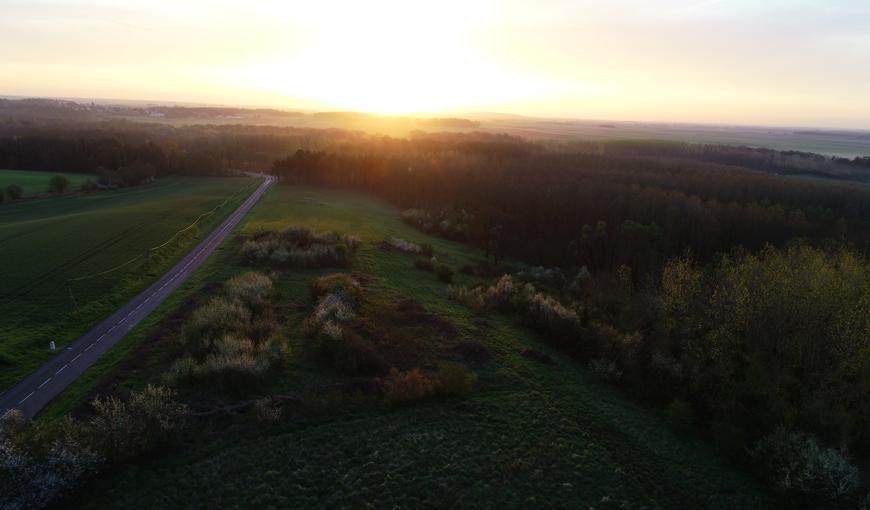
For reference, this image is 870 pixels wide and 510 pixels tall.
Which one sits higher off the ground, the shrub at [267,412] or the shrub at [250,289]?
the shrub at [250,289]

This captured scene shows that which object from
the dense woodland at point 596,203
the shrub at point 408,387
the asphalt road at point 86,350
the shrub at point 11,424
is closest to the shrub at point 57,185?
the dense woodland at point 596,203

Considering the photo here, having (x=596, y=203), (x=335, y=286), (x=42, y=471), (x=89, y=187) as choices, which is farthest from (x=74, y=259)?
(x=596, y=203)

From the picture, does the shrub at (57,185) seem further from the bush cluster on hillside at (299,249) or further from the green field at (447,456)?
the green field at (447,456)

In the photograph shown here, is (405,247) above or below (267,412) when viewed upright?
above

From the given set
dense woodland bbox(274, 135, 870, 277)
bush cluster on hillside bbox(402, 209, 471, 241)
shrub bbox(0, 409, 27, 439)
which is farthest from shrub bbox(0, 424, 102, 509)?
bush cluster on hillside bbox(402, 209, 471, 241)

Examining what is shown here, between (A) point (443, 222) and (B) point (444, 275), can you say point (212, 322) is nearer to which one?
(B) point (444, 275)

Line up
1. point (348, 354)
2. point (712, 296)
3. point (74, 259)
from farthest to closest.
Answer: point (74, 259) → point (712, 296) → point (348, 354)
